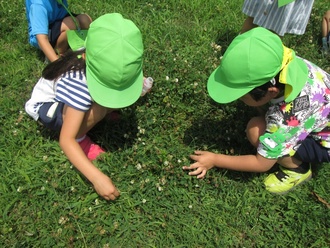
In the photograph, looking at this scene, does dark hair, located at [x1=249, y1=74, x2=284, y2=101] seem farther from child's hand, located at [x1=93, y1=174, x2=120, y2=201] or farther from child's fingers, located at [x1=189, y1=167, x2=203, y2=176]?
child's hand, located at [x1=93, y1=174, x2=120, y2=201]

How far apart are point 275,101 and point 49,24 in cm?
247

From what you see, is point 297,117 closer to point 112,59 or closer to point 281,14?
point 112,59

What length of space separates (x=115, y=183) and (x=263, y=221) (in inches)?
47.3

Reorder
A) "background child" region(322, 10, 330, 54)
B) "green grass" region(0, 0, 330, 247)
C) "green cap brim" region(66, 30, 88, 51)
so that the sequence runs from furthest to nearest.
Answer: "background child" region(322, 10, 330, 54), "green cap brim" region(66, 30, 88, 51), "green grass" region(0, 0, 330, 247)

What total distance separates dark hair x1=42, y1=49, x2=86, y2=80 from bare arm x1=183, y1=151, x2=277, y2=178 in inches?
45.0

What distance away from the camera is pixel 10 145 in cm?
293

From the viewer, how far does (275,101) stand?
231 centimetres

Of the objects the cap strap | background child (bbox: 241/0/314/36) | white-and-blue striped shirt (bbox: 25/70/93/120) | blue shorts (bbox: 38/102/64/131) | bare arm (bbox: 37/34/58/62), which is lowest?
blue shorts (bbox: 38/102/64/131)

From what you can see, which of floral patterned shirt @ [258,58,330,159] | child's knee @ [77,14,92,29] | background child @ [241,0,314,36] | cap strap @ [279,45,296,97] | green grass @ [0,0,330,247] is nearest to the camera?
cap strap @ [279,45,296,97]

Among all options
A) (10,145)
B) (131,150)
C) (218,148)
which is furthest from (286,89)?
(10,145)

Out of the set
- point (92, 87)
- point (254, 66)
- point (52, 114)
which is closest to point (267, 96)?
point (254, 66)

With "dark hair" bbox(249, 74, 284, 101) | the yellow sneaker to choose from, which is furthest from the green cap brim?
the yellow sneaker

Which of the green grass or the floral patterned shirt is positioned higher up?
the floral patterned shirt

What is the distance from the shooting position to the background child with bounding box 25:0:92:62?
3248mm
